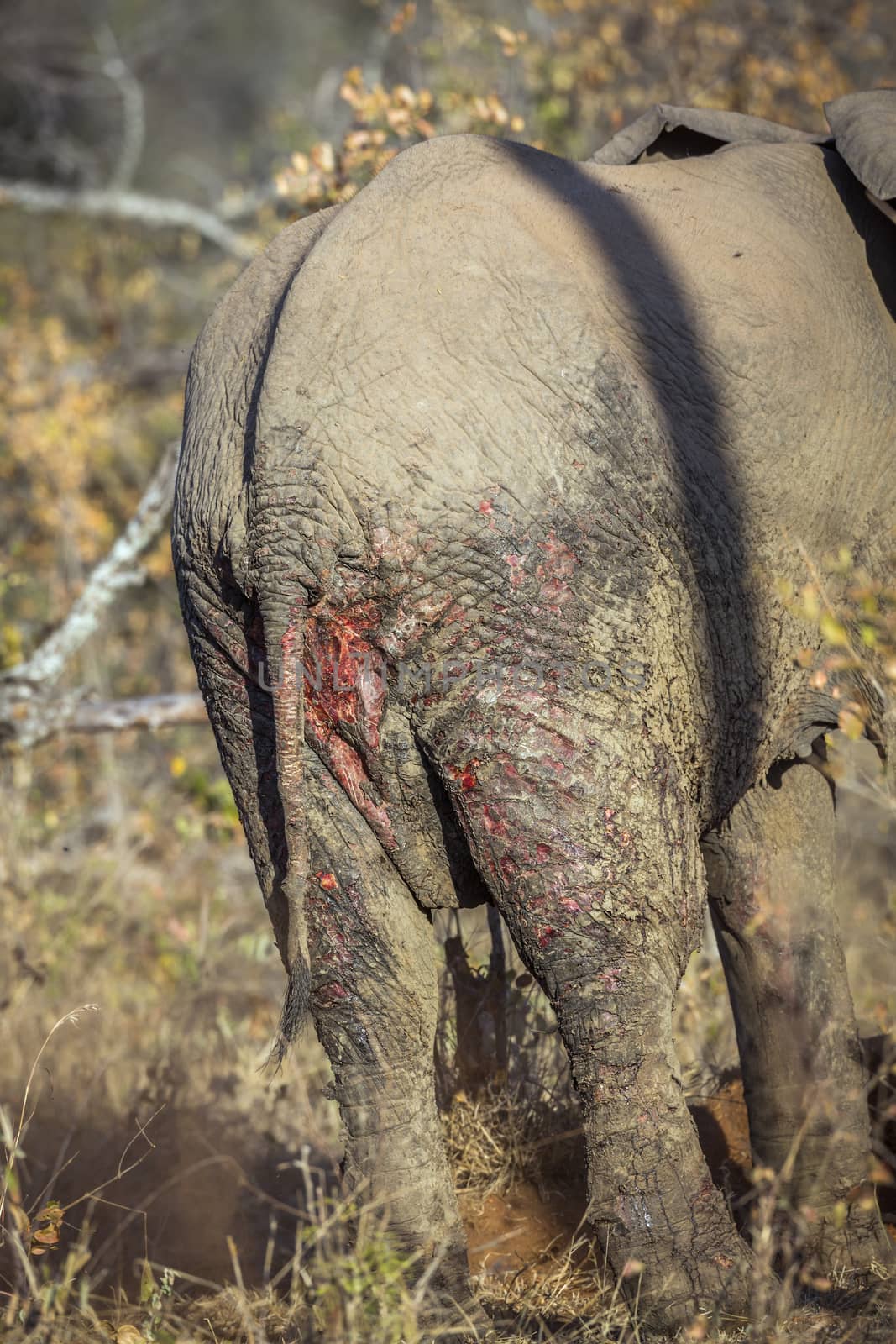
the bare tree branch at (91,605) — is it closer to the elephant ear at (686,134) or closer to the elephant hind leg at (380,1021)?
the elephant ear at (686,134)

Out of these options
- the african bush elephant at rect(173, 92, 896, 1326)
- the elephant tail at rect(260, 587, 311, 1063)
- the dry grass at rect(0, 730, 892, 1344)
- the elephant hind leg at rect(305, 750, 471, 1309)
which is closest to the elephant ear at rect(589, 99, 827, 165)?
the african bush elephant at rect(173, 92, 896, 1326)

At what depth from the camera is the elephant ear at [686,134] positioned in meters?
3.30

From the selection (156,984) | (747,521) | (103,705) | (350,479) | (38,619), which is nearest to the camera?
(350,479)

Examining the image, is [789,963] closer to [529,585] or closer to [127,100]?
[529,585]

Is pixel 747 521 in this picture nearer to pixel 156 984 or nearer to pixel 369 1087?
pixel 369 1087

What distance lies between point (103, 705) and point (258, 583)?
2828 millimetres

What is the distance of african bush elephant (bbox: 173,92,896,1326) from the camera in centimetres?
237

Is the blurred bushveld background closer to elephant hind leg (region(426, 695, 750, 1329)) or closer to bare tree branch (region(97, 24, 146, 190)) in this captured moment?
bare tree branch (region(97, 24, 146, 190))

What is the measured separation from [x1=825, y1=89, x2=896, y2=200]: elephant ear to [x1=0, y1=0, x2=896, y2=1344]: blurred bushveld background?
0.96 meters

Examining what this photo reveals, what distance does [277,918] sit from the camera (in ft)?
9.17

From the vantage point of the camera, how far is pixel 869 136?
3066mm

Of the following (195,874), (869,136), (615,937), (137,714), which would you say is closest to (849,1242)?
(615,937)

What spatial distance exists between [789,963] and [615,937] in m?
0.95

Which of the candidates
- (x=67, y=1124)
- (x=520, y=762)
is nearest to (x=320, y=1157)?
(x=67, y=1124)
